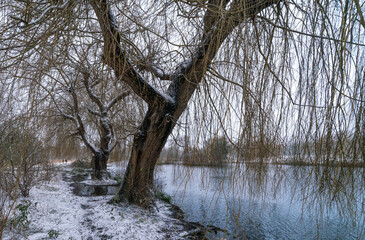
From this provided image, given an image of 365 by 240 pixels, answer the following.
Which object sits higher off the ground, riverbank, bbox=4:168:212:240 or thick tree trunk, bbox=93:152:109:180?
thick tree trunk, bbox=93:152:109:180

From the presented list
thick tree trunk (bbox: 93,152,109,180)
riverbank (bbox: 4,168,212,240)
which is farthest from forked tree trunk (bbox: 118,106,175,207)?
thick tree trunk (bbox: 93,152,109,180)

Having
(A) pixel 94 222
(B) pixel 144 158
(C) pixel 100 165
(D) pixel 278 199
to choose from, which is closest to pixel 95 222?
(A) pixel 94 222

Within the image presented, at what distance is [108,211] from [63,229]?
1.00 m

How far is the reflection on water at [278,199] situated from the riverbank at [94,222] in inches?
22.2

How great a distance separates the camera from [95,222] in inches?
153

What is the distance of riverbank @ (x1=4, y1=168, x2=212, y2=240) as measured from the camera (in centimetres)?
323

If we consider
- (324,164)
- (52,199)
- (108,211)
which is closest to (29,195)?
(52,199)

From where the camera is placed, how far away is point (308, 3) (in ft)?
4.28

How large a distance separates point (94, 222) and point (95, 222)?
0.8 inches

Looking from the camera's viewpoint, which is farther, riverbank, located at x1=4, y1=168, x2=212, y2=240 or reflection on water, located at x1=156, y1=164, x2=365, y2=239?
riverbank, located at x1=4, y1=168, x2=212, y2=240

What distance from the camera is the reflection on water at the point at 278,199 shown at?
1.46 metres

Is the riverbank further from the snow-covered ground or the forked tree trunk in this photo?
the forked tree trunk

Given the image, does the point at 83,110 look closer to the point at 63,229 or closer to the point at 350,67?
the point at 63,229

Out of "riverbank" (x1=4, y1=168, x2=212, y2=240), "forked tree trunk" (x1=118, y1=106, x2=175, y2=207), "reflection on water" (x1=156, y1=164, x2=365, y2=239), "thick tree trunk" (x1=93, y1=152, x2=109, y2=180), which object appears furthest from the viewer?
"thick tree trunk" (x1=93, y1=152, x2=109, y2=180)
